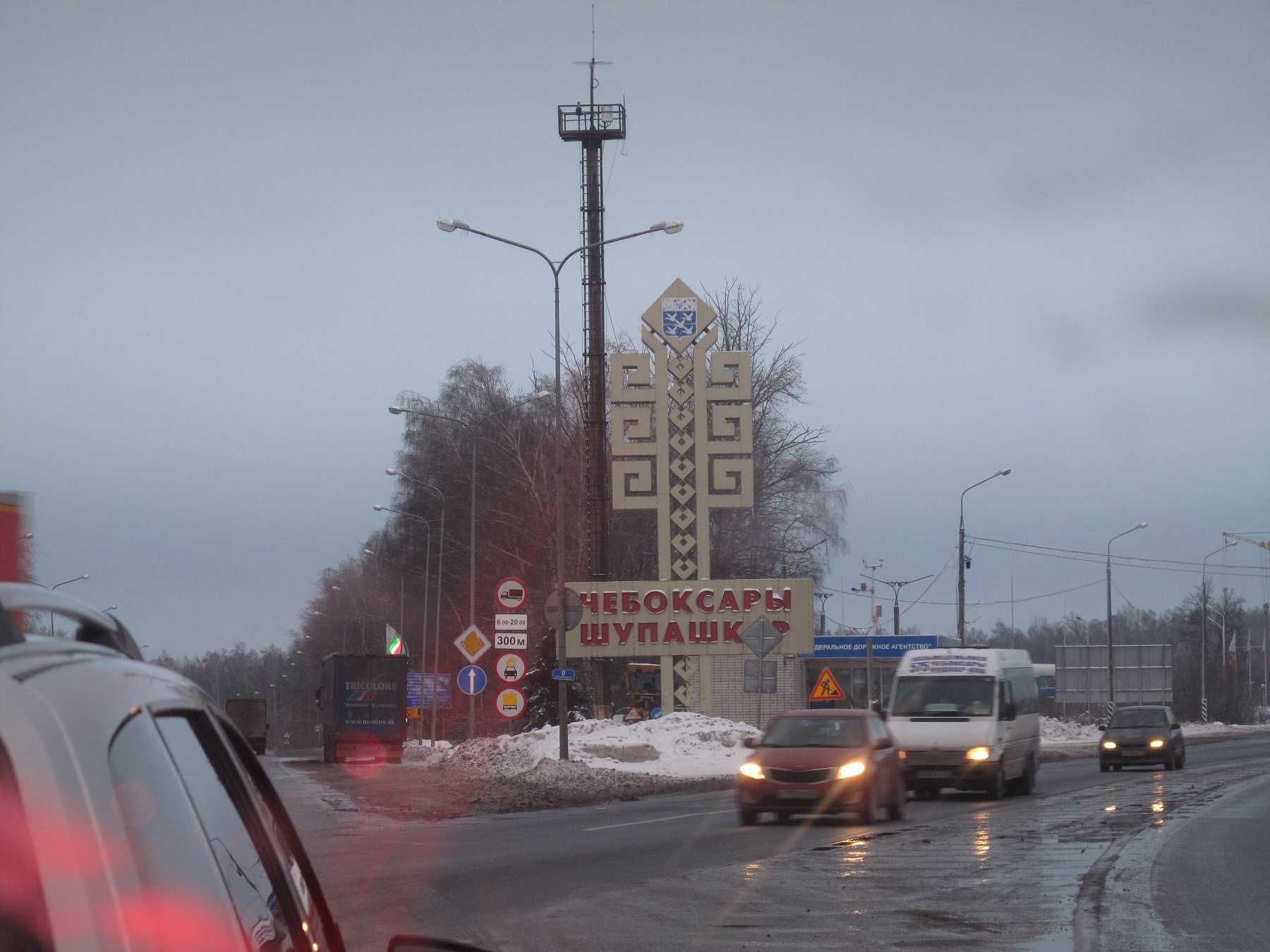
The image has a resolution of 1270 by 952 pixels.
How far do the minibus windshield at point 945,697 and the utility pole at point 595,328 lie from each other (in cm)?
2338

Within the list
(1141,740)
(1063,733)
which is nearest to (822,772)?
(1141,740)

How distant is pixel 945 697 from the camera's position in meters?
24.1

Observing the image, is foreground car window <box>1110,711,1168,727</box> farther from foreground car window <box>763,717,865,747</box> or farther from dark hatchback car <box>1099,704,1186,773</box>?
foreground car window <box>763,717,865,747</box>

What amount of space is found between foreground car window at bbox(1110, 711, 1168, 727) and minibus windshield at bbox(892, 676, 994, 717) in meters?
12.5

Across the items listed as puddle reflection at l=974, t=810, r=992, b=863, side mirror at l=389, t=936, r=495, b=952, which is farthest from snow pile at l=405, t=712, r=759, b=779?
side mirror at l=389, t=936, r=495, b=952

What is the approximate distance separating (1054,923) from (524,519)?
51.3m

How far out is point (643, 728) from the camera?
35.2 meters

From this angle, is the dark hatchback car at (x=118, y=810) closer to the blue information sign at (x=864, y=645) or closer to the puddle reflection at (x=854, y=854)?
the puddle reflection at (x=854, y=854)

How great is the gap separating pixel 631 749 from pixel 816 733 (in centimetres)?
1387

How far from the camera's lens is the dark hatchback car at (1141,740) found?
3406cm

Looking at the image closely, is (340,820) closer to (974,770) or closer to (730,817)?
(730,817)

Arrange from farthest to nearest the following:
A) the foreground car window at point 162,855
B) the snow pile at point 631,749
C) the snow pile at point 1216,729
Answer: the snow pile at point 1216,729, the snow pile at point 631,749, the foreground car window at point 162,855

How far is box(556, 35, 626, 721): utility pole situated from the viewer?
4841 centimetres

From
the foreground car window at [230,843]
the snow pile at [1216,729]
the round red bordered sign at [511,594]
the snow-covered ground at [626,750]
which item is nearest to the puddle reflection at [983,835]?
the snow-covered ground at [626,750]
